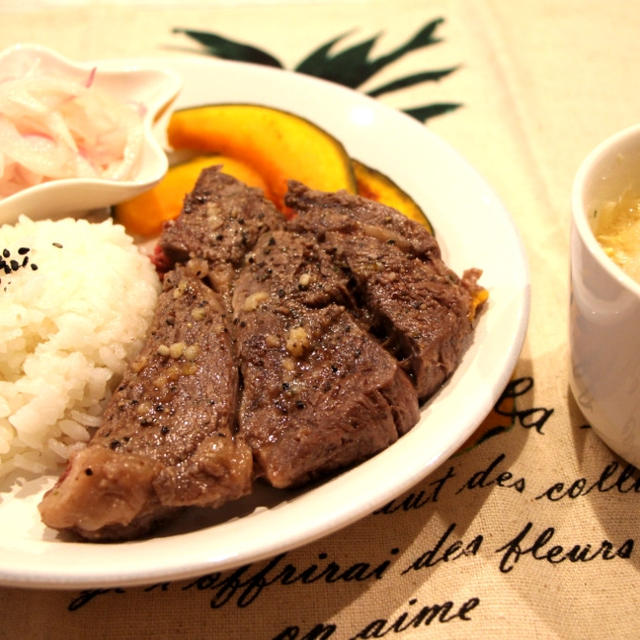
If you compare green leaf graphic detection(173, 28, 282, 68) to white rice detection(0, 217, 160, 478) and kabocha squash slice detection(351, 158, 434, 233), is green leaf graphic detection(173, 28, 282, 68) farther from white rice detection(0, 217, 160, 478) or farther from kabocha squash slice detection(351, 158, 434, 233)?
white rice detection(0, 217, 160, 478)

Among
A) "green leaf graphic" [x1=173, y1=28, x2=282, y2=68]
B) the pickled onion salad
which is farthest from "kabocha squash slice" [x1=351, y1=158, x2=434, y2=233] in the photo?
"green leaf graphic" [x1=173, y1=28, x2=282, y2=68]

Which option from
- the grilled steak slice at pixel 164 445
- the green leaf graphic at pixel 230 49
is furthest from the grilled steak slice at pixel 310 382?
the green leaf graphic at pixel 230 49

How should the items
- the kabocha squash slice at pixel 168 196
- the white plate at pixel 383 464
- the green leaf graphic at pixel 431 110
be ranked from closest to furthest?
the white plate at pixel 383 464, the kabocha squash slice at pixel 168 196, the green leaf graphic at pixel 431 110

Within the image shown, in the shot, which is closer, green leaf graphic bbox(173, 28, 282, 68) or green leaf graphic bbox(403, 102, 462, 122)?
green leaf graphic bbox(403, 102, 462, 122)

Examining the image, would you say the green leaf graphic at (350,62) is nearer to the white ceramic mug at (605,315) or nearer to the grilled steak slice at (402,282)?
the grilled steak slice at (402,282)

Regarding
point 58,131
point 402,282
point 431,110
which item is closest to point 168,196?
point 58,131

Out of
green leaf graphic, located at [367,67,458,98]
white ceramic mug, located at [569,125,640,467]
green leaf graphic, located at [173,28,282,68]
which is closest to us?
white ceramic mug, located at [569,125,640,467]
